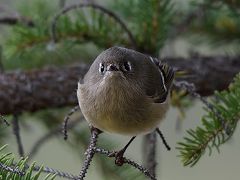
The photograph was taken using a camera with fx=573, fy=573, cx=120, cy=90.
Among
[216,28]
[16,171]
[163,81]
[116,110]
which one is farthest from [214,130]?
[216,28]

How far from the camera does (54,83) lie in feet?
5.45

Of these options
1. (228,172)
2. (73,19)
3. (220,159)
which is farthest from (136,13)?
(220,159)

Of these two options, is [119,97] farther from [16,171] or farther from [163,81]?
[16,171]

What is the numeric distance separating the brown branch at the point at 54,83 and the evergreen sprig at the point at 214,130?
0.38 meters

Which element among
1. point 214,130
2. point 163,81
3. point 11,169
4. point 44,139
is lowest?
point 44,139

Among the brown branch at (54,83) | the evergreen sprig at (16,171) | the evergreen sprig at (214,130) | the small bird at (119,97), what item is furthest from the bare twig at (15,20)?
the evergreen sprig at (16,171)

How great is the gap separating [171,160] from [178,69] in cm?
188

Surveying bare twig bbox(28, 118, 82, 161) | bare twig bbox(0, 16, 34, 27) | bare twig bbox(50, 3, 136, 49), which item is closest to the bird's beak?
bare twig bbox(50, 3, 136, 49)

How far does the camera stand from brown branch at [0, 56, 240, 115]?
5.29ft

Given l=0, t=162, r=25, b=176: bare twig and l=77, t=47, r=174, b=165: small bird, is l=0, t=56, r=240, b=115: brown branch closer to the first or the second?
l=77, t=47, r=174, b=165: small bird

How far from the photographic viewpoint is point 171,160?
3533 mm

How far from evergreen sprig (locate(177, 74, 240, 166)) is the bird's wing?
0.29 meters

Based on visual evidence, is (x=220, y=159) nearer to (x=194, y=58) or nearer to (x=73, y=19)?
(x=194, y=58)

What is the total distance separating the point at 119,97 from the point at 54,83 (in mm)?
297
